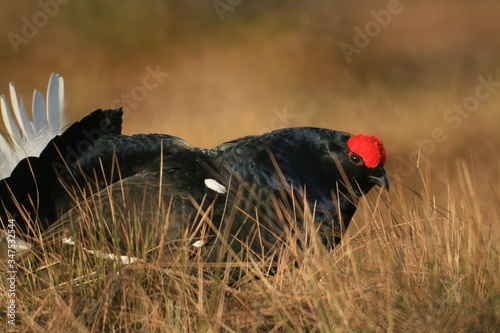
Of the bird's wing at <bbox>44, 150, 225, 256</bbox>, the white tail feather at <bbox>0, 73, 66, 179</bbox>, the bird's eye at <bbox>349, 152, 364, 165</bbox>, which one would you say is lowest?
the bird's wing at <bbox>44, 150, 225, 256</bbox>

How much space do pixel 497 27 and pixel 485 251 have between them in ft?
27.8

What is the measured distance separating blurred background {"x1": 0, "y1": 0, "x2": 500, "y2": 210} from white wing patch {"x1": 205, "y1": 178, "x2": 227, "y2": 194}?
155 inches

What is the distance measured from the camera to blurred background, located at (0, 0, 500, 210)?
26.8 ft

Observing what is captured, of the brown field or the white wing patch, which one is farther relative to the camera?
the white wing patch

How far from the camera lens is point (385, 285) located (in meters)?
2.64

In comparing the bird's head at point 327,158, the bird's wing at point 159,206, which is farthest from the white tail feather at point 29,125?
the bird's head at point 327,158

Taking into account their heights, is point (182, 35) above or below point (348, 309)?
above

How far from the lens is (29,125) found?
14.6ft

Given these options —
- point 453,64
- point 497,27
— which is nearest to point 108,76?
point 453,64

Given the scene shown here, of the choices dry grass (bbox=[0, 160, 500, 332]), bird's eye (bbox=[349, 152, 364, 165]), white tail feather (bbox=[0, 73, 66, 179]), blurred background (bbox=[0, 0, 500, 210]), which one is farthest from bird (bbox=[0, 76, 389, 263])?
blurred background (bbox=[0, 0, 500, 210])

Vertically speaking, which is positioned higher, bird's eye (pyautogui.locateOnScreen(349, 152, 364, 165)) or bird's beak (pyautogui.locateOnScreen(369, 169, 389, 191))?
bird's eye (pyautogui.locateOnScreen(349, 152, 364, 165))

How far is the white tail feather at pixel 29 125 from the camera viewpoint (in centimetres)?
431

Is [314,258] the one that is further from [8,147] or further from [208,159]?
[8,147]

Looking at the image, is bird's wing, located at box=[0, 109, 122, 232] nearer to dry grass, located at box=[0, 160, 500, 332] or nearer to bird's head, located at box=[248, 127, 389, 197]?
dry grass, located at box=[0, 160, 500, 332]
